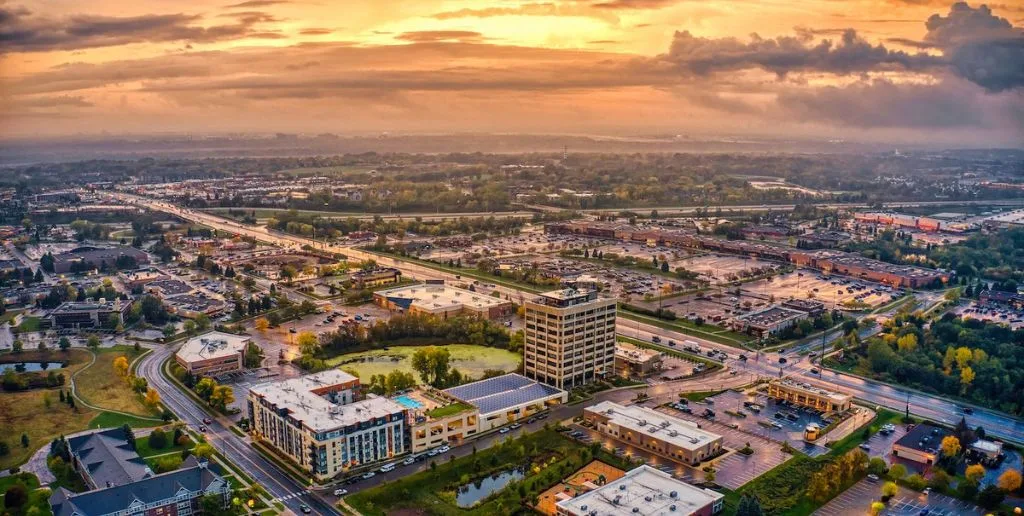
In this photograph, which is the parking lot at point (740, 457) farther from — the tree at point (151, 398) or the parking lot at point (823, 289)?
the parking lot at point (823, 289)

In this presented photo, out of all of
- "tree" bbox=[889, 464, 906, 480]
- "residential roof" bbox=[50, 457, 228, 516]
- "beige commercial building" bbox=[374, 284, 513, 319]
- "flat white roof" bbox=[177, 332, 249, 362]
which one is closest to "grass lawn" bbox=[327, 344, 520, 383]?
"flat white roof" bbox=[177, 332, 249, 362]

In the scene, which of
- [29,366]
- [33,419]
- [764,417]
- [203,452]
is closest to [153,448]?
[203,452]

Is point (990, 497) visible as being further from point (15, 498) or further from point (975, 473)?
point (15, 498)

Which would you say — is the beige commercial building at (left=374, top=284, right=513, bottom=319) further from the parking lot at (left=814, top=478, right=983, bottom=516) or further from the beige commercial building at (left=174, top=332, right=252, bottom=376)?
the parking lot at (left=814, top=478, right=983, bottom=516)

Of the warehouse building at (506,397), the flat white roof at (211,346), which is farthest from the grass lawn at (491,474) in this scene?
the flat white roof at (211,346)

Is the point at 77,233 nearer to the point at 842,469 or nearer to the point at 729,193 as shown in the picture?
the point at 842,469
